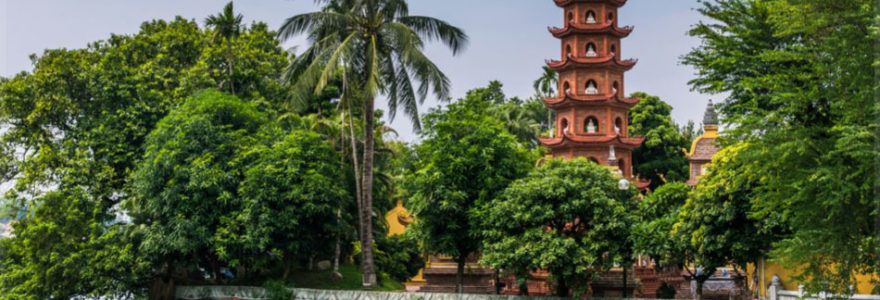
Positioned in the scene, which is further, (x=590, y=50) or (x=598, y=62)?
(x=590, y=50)

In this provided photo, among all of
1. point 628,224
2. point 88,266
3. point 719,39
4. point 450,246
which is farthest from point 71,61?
point 719,39

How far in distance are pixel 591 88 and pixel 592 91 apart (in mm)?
171

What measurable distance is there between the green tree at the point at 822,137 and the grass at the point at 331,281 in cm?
1650

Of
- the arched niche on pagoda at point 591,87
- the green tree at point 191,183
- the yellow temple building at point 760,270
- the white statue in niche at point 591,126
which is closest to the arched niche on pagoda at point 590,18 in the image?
the arched niche on pagoda at point 591,87

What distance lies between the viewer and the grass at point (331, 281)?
101ft

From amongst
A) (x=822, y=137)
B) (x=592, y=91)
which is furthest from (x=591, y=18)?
(x=822, y=137)

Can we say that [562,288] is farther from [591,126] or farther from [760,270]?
[591,126]

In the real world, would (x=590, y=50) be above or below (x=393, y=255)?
above

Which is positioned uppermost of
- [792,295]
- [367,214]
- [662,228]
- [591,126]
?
[591,126]

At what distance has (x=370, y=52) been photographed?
84.1ft

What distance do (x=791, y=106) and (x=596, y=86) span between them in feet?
72.6

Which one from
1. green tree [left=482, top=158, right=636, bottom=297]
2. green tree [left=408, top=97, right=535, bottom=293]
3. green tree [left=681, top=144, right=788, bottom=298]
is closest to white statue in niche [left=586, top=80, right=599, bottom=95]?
green tree [left=408, top=97, right=535, bottom=293]

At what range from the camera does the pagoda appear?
37.5 metres

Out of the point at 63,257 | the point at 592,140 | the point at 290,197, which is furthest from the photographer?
the point at 592,140
